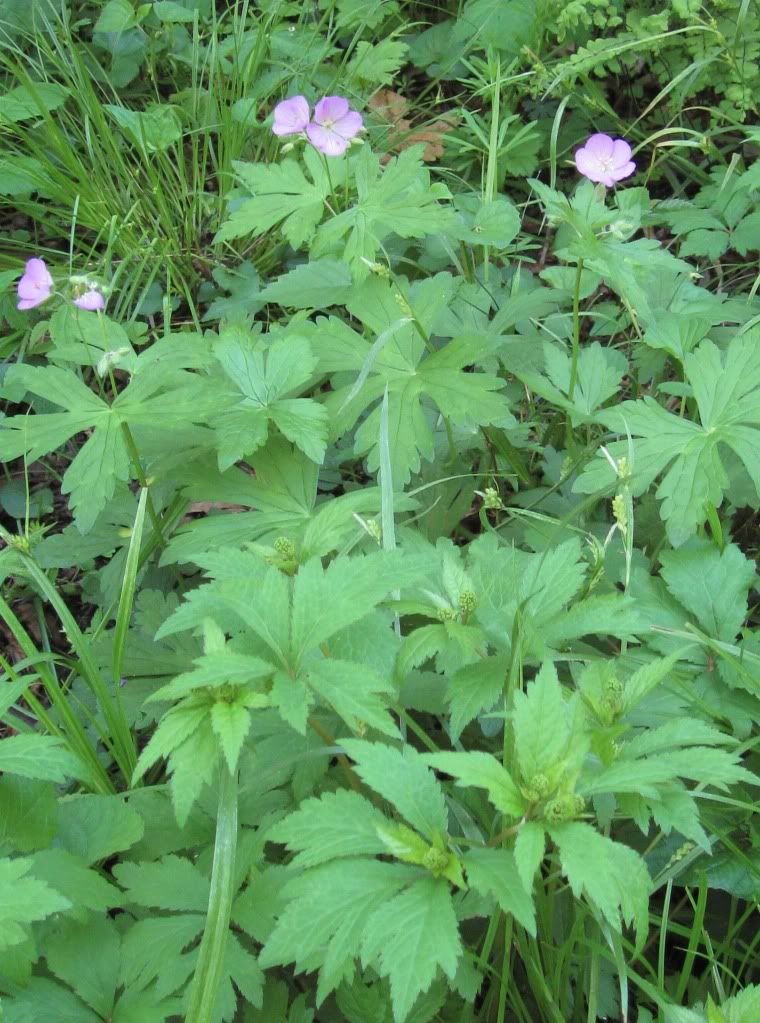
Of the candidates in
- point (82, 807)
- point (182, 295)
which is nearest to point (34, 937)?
point (82, 807)

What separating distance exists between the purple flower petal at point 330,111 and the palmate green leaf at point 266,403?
55cm

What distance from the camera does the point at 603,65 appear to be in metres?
2.78

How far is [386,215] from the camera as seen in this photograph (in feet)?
6.15

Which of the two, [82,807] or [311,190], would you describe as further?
[311,190]

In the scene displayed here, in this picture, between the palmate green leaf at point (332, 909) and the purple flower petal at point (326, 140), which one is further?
the purple flower petal at point (326, 140)

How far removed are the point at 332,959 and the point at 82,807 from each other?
0.55m

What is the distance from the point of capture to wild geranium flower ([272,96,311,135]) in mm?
1927

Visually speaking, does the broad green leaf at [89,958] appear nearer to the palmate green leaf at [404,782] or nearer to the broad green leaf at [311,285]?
the palmate green leaf at [404,782]

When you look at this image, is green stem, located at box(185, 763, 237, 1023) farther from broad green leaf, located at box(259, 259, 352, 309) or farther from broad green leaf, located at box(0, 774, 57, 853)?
broad green leaf, located at box(259, 259, 352, 309)

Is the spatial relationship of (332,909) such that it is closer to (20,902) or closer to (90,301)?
(20,902)

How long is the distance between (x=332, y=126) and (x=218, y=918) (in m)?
1.58

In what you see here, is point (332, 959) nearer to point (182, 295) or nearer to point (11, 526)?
point (11, 526)

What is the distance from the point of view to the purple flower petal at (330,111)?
1.90m

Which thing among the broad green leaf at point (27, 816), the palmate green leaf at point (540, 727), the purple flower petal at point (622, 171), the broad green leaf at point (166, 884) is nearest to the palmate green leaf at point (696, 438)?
the purple flower petal at point (622, 171)
